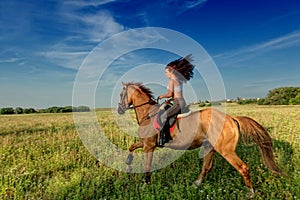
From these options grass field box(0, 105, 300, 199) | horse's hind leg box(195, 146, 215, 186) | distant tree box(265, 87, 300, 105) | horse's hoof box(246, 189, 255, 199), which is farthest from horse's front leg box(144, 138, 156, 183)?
distant tree box(265, 87, 300, 105)

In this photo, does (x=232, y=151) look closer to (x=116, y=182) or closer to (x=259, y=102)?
(x=116, y=182)

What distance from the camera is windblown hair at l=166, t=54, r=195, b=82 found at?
5906 millimetres

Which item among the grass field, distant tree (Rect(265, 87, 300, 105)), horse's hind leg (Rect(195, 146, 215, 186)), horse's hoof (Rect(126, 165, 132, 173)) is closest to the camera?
the grass field

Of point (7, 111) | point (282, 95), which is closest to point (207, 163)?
point (7, 111)

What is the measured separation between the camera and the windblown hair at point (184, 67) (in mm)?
5906

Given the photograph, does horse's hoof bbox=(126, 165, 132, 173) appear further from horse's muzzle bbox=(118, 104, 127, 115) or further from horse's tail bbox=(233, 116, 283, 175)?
horse's tail bbox=(233, 116, 283, 175)

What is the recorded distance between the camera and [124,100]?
264 inches

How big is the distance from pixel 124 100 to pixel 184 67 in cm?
191

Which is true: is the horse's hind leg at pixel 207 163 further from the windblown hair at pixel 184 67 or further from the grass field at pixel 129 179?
the windblown hair at pixel 184 67

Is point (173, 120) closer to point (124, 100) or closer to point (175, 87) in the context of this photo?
point (175, 87)

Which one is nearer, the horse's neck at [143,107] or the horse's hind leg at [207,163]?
the horse's hind leg at [207,163]

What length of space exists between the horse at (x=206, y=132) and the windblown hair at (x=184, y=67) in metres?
0.91

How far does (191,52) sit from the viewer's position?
6.09 meters

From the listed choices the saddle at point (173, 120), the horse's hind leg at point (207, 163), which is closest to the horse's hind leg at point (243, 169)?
the horse's hind leg at point (207, 163)
